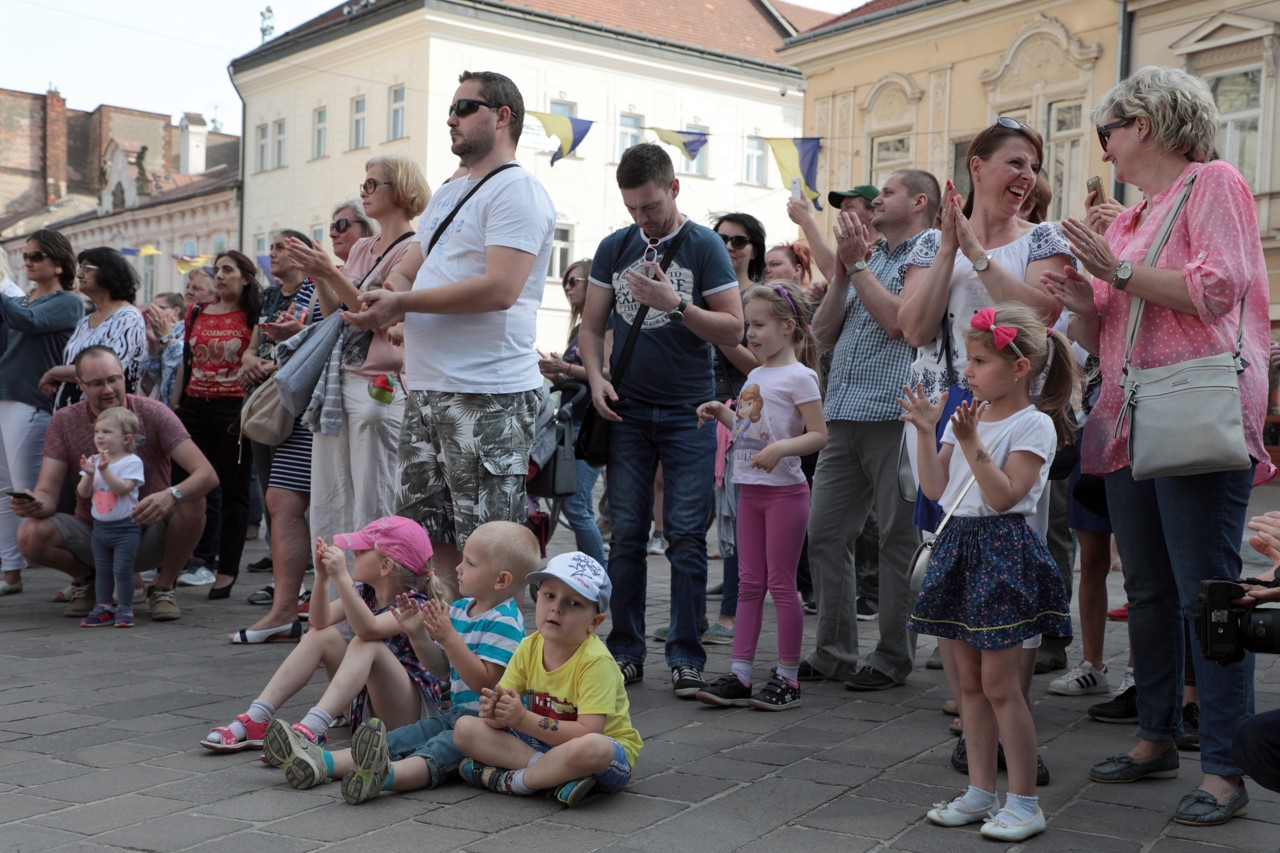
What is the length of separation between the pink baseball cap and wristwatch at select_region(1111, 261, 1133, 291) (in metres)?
2.38

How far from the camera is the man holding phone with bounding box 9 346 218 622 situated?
7.35 metres

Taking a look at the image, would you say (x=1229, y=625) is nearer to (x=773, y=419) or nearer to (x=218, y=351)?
(x=773, y=419)

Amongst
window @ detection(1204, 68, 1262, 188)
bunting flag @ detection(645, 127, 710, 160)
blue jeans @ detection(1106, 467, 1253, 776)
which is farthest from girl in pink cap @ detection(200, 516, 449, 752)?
window @ detection(1204, 68, 1262, 188)

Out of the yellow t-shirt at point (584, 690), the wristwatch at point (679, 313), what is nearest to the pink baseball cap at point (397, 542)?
the yellow t-shirt at point (584, 690)

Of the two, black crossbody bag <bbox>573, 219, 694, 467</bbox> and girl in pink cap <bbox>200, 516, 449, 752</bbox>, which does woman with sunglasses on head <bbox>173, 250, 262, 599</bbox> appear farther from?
girl in pink cap <bbox>200, 516, 449, 752</bbox>

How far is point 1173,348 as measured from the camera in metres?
3.90

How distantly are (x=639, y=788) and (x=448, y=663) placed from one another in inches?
33.1

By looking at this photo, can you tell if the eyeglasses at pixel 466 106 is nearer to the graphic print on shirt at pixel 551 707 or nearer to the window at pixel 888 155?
the graphic print on shirt at pixel 551 707

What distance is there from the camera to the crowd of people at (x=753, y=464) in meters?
3.81

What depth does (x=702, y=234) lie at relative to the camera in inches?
221

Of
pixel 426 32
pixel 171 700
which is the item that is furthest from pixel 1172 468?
pixel 426 32

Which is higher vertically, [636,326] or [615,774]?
[636,326]

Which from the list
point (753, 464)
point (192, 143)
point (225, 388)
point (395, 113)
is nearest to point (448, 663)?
point (753, 464)

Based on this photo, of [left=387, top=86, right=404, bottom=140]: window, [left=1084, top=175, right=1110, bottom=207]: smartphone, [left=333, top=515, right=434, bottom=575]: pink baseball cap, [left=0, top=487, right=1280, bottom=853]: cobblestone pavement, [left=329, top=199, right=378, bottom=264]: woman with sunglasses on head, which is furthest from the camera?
[left=387, top=86, right=404, bottom=140]: window
